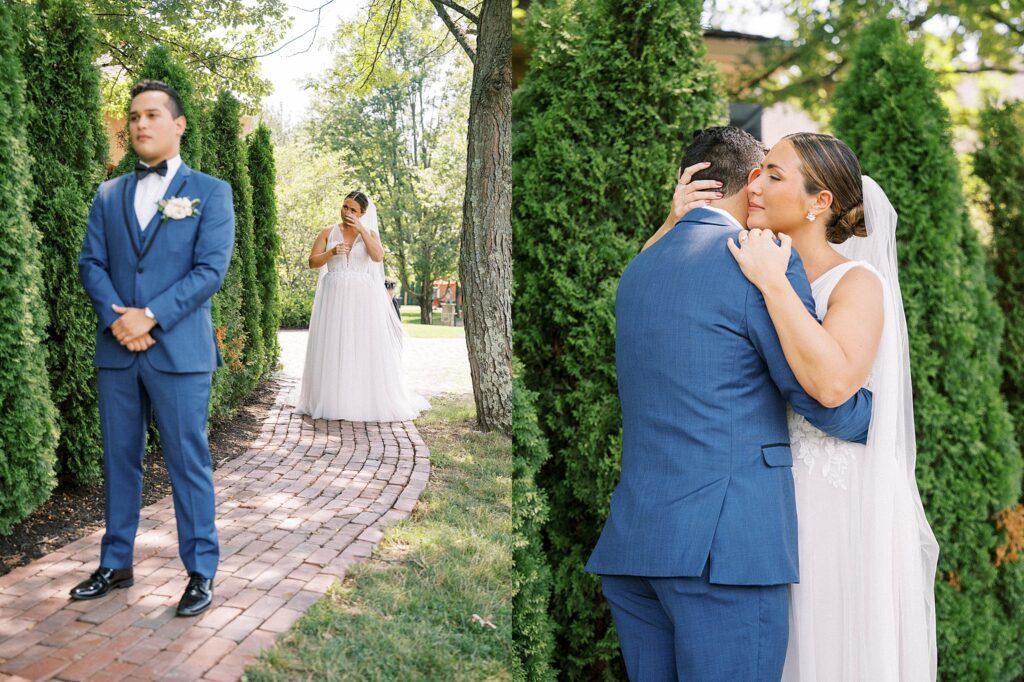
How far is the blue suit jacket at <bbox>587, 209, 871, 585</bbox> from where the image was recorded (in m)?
1.24

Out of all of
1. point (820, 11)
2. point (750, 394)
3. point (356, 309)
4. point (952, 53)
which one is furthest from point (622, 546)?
point (356, 309)

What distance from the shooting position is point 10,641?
208 centimetres

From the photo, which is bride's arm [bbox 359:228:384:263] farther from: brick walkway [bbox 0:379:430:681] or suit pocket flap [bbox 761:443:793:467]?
suit pocket flap [bbox 761:443:793:467]

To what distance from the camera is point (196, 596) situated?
2.38 m

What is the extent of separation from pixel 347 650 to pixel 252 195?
388 centimetres

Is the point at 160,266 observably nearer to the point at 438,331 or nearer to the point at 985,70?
the point at 438,331

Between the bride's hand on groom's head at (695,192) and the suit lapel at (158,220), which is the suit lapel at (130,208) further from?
the bride's hand on groom's head at (695,192)

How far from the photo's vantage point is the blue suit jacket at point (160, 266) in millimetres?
2381

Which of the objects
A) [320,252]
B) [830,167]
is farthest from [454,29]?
[830,167]

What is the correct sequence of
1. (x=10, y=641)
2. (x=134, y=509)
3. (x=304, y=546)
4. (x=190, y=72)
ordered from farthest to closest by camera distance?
(x=190, y=72) → (x=304, y=546) → (x=134, y=509) → (x=10, y=641)

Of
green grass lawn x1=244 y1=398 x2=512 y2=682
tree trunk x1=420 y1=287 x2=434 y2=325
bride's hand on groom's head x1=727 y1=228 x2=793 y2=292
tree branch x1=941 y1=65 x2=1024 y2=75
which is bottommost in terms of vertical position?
green grass lawn x1=244 y1=398 x2=512 y2=682

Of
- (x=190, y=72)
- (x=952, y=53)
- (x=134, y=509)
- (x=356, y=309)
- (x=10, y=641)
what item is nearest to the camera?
(x=10, y=641)

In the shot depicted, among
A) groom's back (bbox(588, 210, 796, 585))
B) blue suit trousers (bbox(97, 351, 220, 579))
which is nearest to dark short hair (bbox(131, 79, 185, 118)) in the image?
blue suit trousers (bbox(97, 351, 220, 579))

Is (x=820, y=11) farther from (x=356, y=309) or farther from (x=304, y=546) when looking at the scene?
(x=356, y=309)
